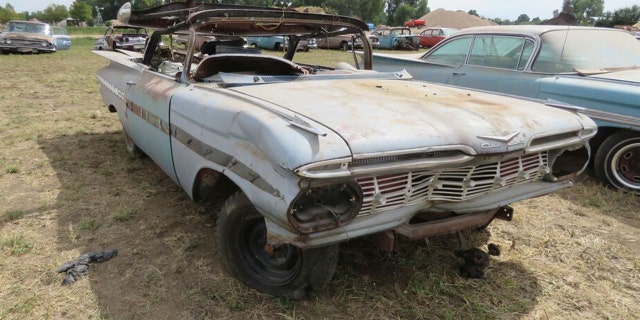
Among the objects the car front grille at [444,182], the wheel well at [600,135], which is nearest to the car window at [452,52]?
the wheel well at [600,135]

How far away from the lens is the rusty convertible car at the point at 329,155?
71.9 inches

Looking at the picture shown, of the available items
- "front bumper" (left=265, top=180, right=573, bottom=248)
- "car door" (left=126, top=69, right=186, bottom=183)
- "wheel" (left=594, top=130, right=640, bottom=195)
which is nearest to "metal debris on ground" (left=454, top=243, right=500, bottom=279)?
"front bumper" (left=265, top=180, right=573, bottom=248)

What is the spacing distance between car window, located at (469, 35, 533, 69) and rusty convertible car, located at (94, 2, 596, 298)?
2.17 m

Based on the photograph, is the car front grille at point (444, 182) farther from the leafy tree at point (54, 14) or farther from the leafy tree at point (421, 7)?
the leafy tree at point (54, 14)

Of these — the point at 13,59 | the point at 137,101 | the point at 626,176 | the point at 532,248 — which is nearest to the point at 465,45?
the point at 626,176

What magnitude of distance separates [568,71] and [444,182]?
10.6 feet

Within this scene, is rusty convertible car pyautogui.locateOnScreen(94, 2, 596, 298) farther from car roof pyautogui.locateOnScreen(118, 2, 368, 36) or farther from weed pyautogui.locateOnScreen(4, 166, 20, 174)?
weed pyautogui.locateOnScreen(4, 166, 20, 174)

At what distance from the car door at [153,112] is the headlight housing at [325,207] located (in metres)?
1.46

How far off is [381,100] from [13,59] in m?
15.6

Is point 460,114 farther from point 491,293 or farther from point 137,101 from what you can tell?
point 137,101

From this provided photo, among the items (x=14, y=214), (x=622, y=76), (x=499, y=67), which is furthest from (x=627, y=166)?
(x=14, y=214)

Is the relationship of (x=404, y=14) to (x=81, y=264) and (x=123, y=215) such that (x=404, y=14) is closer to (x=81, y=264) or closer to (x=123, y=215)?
(x=123, y=215)

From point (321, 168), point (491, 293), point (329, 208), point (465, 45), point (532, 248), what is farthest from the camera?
A: point (465, 45)

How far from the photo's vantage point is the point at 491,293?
2.47m
